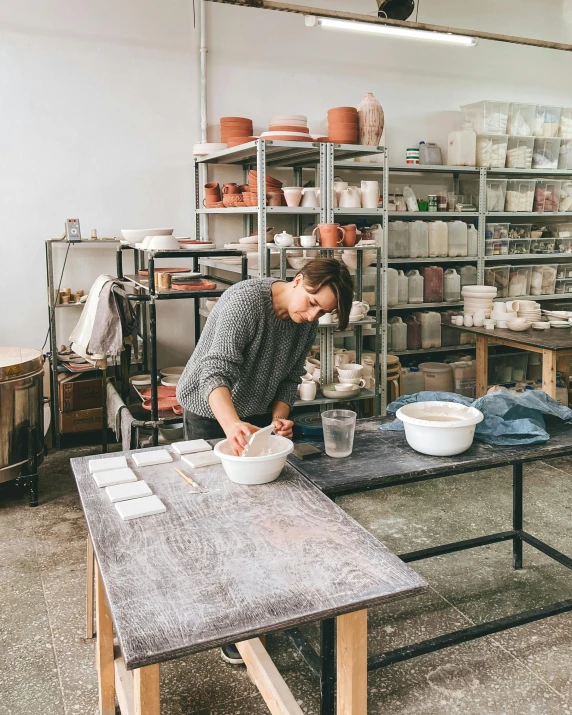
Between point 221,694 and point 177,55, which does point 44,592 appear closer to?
point 221,694

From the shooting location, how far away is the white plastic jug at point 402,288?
235 inches

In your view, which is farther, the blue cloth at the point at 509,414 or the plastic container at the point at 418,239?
the plastic container at the point at 418,239

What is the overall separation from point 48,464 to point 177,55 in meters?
3.31

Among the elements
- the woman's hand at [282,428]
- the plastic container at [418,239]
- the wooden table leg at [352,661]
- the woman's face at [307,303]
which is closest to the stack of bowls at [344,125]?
the plastic container at [418,239]

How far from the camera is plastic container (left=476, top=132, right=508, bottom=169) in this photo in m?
6.22

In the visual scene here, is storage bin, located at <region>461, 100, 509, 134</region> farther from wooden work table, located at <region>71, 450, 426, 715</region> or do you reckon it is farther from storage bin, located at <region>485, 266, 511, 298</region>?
wooden work table, located at <region>71, 450, 426, 715</region>

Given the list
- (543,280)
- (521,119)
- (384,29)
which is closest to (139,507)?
(384,29)

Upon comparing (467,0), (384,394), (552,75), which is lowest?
(384,394)

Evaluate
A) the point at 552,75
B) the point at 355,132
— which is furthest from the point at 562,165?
the point at 355,132

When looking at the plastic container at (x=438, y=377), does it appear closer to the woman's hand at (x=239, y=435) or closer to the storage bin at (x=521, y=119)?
the storage bin at (x=521, y=119)

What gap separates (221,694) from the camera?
2.37m

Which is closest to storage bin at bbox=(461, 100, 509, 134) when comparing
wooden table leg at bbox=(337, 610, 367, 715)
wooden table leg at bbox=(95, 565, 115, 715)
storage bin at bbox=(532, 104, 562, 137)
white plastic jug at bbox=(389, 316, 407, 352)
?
storage bin at bbox=(532, 104, 562, 137)

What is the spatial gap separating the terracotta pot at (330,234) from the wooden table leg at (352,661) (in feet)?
11.3

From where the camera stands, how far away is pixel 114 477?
2105 millimetres
